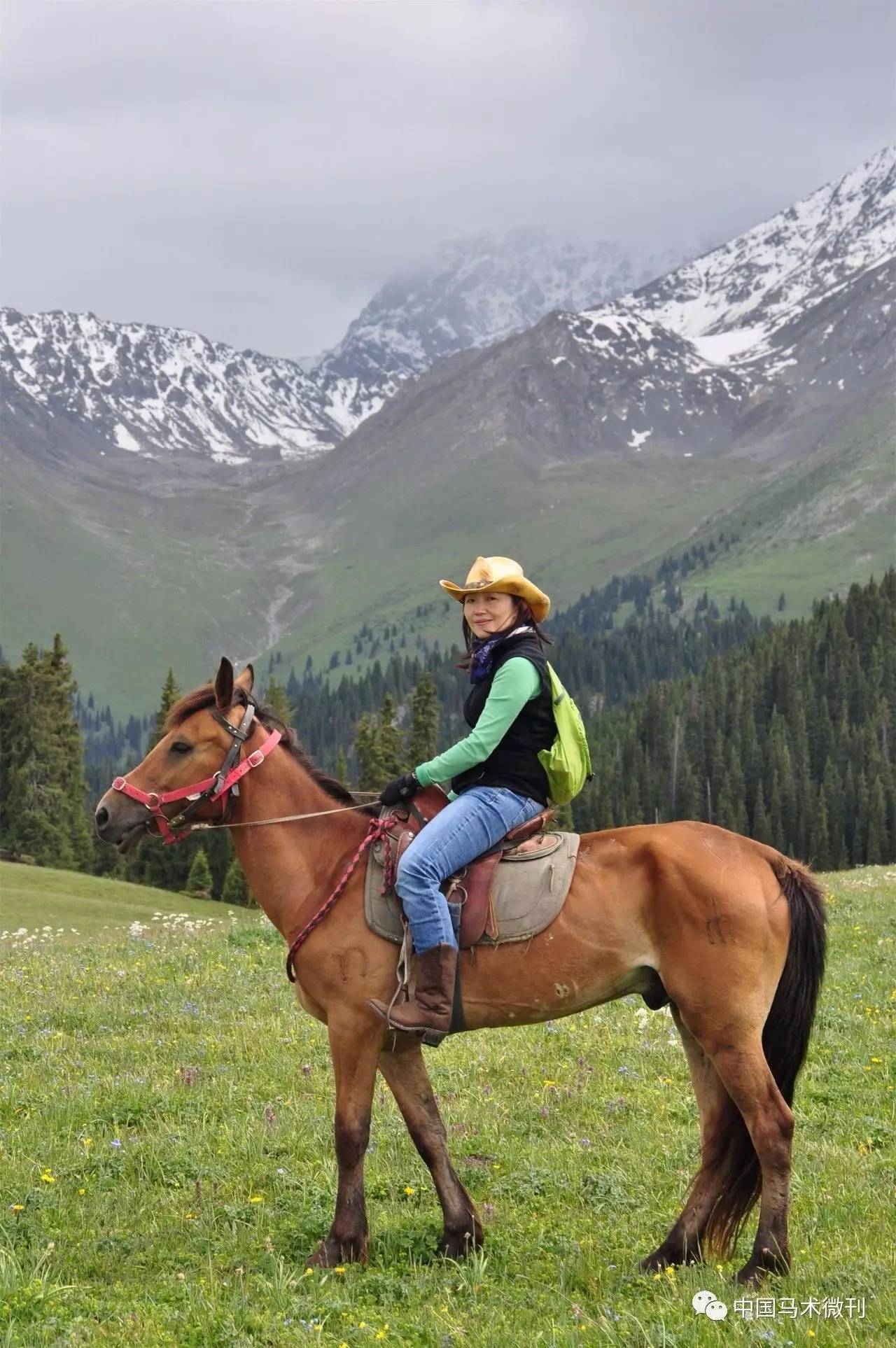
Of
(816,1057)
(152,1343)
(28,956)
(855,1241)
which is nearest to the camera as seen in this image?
(152,1343)

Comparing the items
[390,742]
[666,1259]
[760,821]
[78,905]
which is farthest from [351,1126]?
[760,821]

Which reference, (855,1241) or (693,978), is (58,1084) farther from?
(855,1241)

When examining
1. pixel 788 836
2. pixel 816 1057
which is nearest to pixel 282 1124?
pixel 816 1057

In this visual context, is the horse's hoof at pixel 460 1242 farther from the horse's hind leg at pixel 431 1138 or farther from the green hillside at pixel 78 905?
the green hillside at pixel 78 905

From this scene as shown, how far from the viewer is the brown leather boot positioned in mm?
9430

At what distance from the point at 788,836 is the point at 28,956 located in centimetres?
15551

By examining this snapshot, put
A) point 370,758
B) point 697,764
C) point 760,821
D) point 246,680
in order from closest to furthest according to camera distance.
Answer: point 246,680
point 370,758
point 760,821
point 697,764

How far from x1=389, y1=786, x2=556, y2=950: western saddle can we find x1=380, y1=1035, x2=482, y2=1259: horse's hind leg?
1203 millimetres

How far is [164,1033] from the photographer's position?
15180 mm

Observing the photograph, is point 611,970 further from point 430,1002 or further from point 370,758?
point 370,758

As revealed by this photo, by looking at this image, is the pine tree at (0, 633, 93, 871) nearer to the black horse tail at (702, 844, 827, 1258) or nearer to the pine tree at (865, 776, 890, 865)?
the black horse tail at (702, 844, 827, 1258)

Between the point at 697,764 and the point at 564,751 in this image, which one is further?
the point at 697,764

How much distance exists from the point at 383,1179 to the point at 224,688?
5001 mm

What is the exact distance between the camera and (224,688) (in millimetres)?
10281
